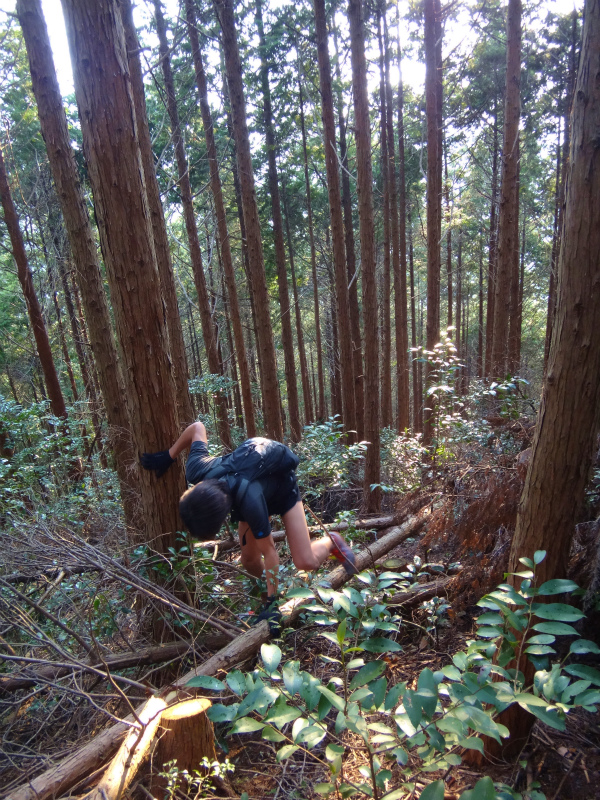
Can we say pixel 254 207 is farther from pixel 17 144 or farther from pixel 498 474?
pixel 17 144

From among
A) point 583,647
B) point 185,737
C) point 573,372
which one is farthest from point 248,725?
point 573,372

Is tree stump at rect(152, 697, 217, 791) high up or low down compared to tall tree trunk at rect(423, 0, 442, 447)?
down

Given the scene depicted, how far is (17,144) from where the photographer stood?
13273mm

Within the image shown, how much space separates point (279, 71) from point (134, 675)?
1477 centimetres

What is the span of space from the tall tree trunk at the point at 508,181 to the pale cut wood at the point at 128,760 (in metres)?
8.00

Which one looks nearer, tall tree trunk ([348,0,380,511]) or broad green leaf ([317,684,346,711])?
broad green leaf ([317,684,346,711])

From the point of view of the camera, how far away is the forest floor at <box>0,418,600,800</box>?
2.17m

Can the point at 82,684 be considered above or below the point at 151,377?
below

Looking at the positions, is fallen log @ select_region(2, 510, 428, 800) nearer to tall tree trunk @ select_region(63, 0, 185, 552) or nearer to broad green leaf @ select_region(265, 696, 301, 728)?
broad green leaf @ select_region(265, 696, 301, 728)

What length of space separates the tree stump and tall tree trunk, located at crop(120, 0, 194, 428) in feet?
13.6

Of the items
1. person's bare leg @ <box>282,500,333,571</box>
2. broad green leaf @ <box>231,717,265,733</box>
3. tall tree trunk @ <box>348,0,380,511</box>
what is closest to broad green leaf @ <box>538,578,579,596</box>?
broad green leaf @ <box>231,717,265,733</box>

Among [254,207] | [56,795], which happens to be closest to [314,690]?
[56,795]

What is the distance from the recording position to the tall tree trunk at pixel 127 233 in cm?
307

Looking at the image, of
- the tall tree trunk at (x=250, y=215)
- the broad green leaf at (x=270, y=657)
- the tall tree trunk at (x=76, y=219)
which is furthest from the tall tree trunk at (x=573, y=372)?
the tall tree trunk at (x=250, y=215)
